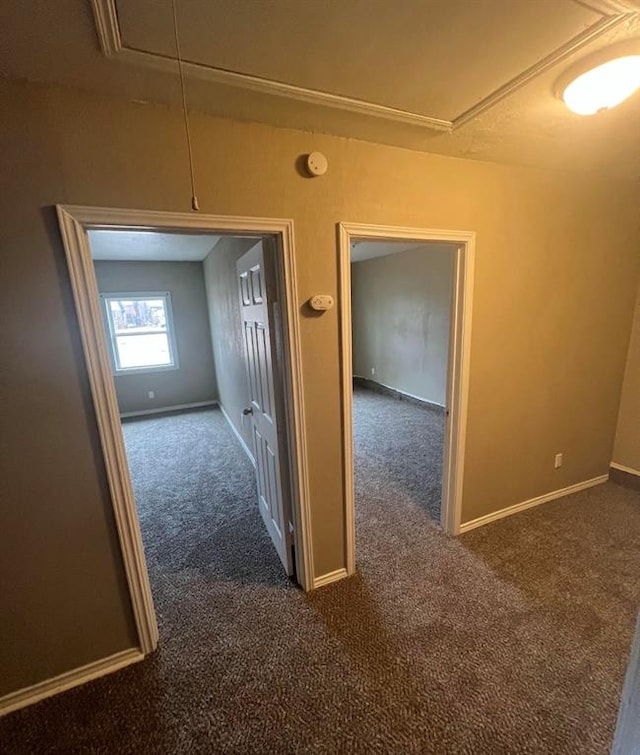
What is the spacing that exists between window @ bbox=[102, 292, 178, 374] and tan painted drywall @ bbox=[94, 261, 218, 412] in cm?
10

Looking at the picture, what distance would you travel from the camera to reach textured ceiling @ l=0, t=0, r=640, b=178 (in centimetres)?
93

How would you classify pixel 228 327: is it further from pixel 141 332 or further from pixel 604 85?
pixel 604 85

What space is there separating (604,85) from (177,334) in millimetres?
5633

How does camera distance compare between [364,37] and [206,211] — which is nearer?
[364,37]

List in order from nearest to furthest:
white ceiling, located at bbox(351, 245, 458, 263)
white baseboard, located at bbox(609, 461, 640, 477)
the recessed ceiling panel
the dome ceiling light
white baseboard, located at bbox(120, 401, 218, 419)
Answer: the recessed ceiling panel → the dome ceiling light → white baseboard, located at bbox(609, 461, 640, 477) → white ceiling, located at bbox(351, 245, 458, 263) → white baseboard, located at bbox(120, 401, 218, 419)

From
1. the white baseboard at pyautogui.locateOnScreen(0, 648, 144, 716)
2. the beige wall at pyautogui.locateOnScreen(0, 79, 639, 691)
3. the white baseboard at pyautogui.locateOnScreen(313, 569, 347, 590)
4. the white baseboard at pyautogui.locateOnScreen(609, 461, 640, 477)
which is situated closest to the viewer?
the beige wall at pyautogui.locateOnScreen(0, 79, 639, 691)

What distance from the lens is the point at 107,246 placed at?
4074 millimetres

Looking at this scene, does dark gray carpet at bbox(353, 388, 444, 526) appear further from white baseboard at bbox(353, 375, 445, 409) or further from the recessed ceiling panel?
the recessed ceiling panel

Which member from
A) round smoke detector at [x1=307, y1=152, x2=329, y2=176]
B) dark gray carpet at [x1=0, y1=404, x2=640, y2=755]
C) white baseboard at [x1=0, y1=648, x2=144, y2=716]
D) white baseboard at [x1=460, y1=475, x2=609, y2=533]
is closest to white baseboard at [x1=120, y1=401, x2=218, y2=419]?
dark gray carpet at [x1=0, y1=404, x2=640, y2=755]

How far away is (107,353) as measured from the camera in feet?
4.64

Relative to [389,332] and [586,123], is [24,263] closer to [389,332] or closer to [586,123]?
[586,123]

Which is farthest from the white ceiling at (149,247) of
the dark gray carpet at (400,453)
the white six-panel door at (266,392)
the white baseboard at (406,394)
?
the white baseboard at (406,394)

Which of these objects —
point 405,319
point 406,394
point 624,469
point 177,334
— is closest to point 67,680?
point 624,469

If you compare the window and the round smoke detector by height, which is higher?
the round smoke detector
